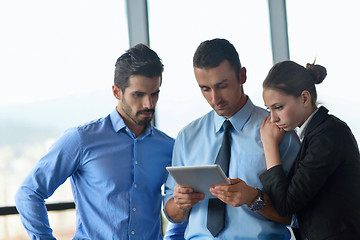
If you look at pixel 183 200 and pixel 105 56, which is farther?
pixel 105 56

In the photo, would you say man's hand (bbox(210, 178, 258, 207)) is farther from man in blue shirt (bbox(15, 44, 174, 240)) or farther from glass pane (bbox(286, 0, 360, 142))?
glass pane (bbox(286, 0, 360, 142))

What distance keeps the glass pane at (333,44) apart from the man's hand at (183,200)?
8.00 feet

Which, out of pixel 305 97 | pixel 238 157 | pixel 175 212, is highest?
pixel 305 97

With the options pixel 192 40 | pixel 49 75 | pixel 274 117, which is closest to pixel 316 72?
pixel 274 117

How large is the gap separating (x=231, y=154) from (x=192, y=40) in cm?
199

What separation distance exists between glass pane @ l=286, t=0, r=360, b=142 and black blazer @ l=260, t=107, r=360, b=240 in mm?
2399

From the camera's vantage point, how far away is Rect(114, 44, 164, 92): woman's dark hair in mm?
2377

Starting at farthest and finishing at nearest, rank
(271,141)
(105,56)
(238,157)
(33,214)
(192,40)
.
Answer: (192,40) < (105,56) < (33,214) < (238,157) < (271,141)

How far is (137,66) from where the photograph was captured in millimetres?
2381

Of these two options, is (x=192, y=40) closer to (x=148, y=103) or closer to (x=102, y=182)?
(x=148, y=103)

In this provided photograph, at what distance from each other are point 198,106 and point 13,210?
1615mm

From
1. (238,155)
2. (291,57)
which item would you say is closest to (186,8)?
(291,57)

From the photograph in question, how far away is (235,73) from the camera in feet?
7.24

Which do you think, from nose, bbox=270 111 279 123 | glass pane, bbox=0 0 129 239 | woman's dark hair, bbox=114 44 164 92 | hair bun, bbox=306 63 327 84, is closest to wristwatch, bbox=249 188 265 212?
nose, bbox=270 111 279 123
